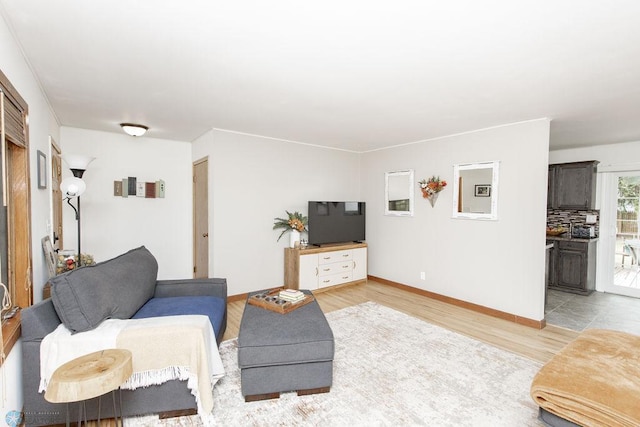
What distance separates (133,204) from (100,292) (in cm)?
304

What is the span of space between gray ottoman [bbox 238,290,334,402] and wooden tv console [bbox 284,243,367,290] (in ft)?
7.74

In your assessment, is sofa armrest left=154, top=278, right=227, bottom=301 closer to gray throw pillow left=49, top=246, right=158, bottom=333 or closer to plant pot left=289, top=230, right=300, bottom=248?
gray throw pillow left=49, top=246, right=158, bottom=333

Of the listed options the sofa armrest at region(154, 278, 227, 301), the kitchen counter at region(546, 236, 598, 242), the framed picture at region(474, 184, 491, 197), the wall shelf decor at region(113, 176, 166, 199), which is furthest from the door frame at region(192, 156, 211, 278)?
the kitchen counter at region(546, 236, 598, 242)

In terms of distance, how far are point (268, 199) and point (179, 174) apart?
1639mm

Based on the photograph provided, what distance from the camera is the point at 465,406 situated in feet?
7.13

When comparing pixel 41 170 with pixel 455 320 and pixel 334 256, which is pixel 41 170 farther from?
pixel 455 320

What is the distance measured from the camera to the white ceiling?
1597 mm

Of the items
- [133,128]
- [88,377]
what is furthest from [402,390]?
[133,128]

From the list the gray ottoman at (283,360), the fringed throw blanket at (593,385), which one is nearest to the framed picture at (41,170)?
the gray ottoman at (283,360)

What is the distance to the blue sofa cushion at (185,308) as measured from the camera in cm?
252

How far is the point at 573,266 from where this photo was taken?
5.05 meters

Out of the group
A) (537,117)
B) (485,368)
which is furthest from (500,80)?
(485,368)

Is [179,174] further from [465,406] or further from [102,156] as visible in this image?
[465,406]

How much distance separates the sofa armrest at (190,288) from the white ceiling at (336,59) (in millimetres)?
1803
